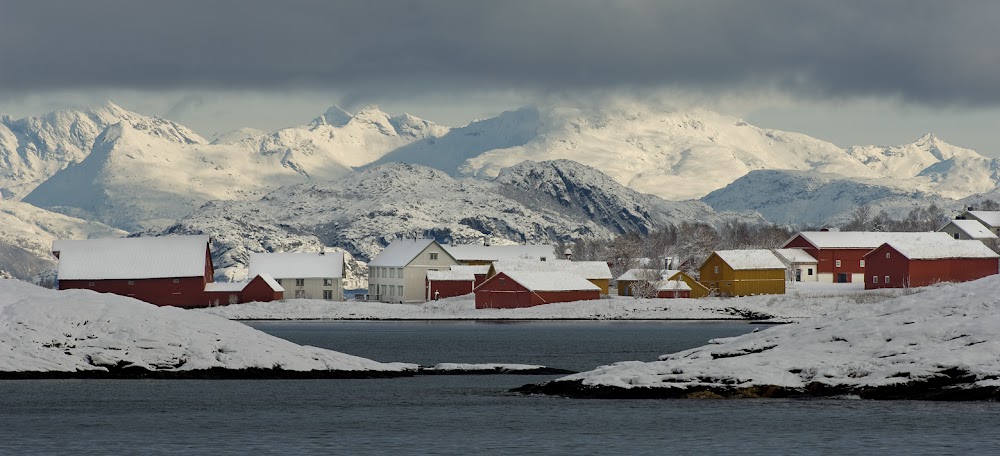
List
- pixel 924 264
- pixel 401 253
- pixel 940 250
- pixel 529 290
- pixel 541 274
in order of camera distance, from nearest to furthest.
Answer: pixel 529 290, pixel 541 274, pixel 924 264, pixel 940 250, pixel 401 253

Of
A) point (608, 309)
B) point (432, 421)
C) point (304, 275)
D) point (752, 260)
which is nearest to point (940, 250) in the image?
point (752, 260)

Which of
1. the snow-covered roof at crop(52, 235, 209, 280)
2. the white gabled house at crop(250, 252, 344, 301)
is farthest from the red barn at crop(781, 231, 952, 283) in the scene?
the snow-covered roof at crop(52, 235, 209, 280)

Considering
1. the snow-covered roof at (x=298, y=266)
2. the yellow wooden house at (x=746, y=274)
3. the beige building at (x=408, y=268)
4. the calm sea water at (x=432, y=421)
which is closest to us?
the calm sea water at (x=432, y=421)

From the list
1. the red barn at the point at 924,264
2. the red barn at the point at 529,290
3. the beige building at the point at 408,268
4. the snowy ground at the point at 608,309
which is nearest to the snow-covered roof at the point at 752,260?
the snowy ground at the point at 608,309

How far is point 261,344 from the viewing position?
195 feet

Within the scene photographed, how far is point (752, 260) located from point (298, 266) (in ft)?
172

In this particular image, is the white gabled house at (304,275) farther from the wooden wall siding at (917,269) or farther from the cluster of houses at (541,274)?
the wooden wall siding at (917,269)

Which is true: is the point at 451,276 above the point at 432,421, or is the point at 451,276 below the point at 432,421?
above

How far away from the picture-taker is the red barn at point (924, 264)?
499 feet

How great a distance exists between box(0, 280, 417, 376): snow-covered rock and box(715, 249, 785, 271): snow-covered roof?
105017 mm

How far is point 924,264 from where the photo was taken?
153 metres

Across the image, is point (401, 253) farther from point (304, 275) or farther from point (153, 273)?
point (153, 273)

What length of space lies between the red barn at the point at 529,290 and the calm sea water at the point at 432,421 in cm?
8690

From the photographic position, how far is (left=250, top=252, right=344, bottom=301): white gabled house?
175125 mm
